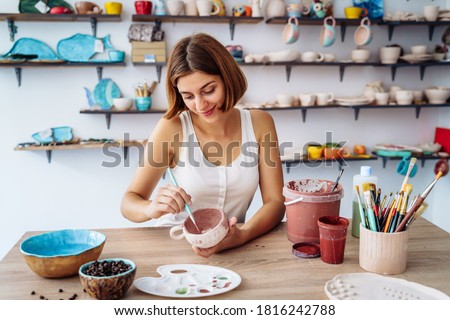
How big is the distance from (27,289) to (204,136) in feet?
3.06

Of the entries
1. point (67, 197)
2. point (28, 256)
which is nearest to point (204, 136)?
point (28, 256)

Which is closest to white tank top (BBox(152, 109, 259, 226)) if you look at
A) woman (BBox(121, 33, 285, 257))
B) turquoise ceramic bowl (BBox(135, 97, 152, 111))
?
woman (BBox(121, 33, 285, 257))

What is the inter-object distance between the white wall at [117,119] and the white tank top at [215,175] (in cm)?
171

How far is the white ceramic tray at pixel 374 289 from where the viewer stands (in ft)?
3.22

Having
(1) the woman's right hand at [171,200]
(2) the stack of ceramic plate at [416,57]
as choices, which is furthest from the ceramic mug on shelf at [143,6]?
(1) the woman's right hand at [171,200]

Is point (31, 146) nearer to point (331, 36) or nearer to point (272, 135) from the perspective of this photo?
point (272, 135)

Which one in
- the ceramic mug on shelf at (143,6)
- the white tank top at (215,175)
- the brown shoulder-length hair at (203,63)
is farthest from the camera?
the ceramic mug on shelf at (143,6)

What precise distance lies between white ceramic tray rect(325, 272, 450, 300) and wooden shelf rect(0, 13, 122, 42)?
2618 millimetres

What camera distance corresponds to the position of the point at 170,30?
3.28m

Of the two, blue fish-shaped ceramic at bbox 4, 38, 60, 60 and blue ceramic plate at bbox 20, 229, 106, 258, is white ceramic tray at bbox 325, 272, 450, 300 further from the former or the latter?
blue fish-shaped ceramic at bbox 4, 38, 60, 60

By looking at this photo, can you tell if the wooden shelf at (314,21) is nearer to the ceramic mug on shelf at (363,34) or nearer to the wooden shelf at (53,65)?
the ceramic mug on shelf at (363,34)

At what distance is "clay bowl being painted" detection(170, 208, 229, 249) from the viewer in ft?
3.86

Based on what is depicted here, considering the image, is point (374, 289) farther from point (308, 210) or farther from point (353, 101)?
point (353, 101)
